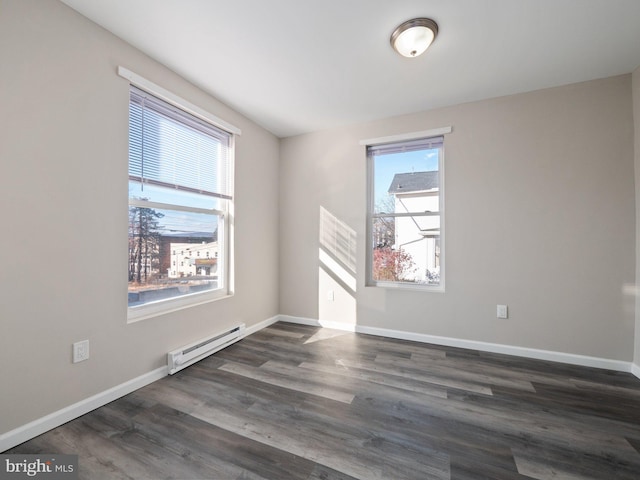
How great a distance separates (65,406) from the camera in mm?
1662

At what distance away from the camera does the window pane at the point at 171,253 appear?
215cm

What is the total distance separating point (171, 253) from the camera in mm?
2422

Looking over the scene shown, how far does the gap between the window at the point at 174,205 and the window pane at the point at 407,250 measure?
1848 millimetres

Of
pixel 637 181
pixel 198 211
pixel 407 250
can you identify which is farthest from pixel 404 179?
pixel 198 211

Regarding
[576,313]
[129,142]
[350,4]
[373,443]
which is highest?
[350,4]

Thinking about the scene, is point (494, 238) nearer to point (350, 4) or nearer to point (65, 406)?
point (350, 4)

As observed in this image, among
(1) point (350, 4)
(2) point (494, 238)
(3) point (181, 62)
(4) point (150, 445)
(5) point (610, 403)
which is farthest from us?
(2) point (494, 238)

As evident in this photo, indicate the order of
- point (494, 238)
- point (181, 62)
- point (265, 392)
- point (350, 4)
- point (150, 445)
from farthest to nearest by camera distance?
point (494, 238) → point (181, 62) → point (265, 392) → point (350, 4) → point (150, 445)

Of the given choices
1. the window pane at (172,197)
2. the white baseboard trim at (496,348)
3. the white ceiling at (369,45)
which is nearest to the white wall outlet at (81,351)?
the window pane at (172,197)

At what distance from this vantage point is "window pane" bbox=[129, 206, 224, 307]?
2.15 meters

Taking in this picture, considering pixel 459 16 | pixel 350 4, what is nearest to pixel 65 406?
pixel 350 4

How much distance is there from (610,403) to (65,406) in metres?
3.67

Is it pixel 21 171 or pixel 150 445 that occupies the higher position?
pixel 21 171

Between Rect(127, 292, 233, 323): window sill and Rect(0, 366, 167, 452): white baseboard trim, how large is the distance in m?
0.46
